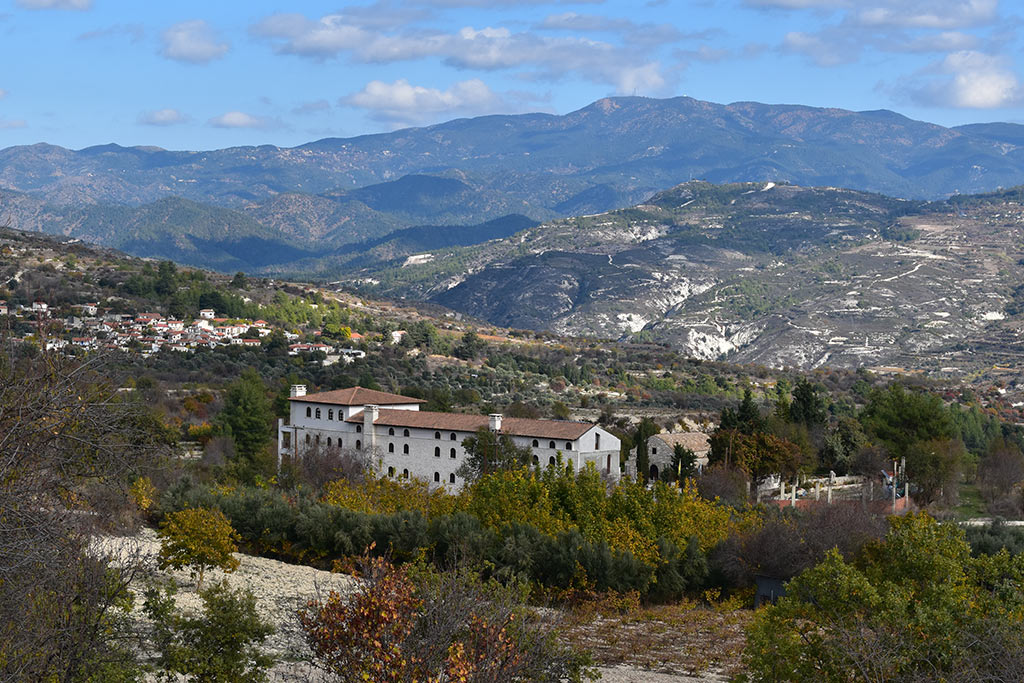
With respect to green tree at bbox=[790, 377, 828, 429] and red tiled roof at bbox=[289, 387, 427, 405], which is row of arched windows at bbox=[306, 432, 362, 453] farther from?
green tree at bbox=[790, 377, 828, 429]

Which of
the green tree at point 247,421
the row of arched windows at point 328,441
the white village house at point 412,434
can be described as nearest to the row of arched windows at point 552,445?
the white village house at point 412,434

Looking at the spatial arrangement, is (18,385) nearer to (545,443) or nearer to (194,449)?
(545,443)

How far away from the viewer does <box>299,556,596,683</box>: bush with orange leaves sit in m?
13.0

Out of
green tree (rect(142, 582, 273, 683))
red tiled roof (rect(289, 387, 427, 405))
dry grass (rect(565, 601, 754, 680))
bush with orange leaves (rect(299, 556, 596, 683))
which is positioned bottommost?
dry grass (rect(565, 601, 754, 680))

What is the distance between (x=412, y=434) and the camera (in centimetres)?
5069

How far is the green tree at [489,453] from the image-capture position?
46.2 meters

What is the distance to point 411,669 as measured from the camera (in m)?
12.9

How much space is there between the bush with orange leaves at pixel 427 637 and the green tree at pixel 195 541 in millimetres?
12740

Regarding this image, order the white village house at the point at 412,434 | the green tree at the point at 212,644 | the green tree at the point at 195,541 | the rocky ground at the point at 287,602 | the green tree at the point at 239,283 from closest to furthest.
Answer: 1. the green tree at the point at 212,644
2. the rocky ground at the point at 287,602
3. the green tree at the point at 195,541
4. the white village house at the point at 412,434
5. the green tree at the point at 239,283

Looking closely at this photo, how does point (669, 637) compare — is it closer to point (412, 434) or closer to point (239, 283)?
point (412, 434)

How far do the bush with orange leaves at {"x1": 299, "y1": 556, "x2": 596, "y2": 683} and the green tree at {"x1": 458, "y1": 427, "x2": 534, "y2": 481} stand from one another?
31.1m

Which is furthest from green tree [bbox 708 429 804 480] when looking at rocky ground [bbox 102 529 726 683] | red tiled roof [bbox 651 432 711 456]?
rocky ground [bbox 102 529 726 683]

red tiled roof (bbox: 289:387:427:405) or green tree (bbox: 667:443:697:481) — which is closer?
green tree (bbox: 667:443:697:481)

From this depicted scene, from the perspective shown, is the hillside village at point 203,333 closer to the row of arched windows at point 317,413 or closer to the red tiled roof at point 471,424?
the row of arched windows at point 317,413
